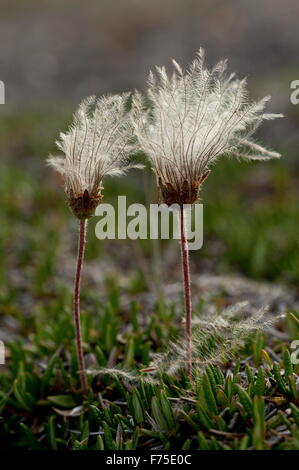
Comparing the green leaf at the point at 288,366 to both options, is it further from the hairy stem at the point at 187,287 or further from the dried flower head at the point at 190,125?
the dried flower head at the point at 190,125

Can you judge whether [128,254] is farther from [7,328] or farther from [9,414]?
[9,414]

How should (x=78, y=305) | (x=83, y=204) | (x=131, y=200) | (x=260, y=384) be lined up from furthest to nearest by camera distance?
(x=131, y=200)
(x=78, y=305)
(x=83, y=204)
(x=260, y=384)

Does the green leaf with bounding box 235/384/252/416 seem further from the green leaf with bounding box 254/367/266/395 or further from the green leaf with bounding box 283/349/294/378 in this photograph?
the green leaf with bounding box 283/349/294/378

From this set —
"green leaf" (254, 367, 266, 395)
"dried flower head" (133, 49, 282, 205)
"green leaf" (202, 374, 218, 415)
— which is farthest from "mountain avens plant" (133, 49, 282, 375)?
"green leaf" (254, 367, 266, 395)

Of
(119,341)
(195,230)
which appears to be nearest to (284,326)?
(119,341)

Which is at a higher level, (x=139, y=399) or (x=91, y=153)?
(x=91, y=153)

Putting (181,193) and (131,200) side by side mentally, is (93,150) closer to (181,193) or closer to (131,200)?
(181,193)

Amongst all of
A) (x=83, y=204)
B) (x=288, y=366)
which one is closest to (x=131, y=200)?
(x=83, y=204)
